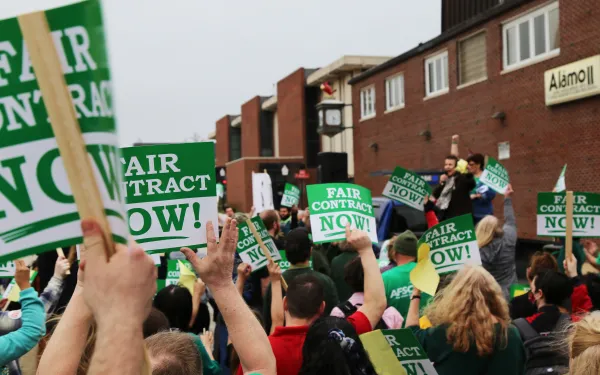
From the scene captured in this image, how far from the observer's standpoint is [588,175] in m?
A: 16.7

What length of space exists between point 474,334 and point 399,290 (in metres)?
1.52

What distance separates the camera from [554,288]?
4590 millimetres

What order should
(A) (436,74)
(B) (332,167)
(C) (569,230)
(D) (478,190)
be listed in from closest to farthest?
(C) (569,230) < (D) (478,190) < (B) (332,167) < (A) (436,74)

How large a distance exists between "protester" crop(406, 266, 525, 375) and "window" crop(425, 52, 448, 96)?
2043cm

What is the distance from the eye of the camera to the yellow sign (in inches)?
635

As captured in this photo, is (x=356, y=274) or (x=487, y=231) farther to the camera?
(x=487, y=231)

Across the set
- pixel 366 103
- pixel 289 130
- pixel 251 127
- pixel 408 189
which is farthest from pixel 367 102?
pixel 251 127

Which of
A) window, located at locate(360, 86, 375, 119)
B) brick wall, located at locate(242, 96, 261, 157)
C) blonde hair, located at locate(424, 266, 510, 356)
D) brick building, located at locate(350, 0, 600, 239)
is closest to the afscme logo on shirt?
blonde hair, located at locate(424, 266, 510, 356)

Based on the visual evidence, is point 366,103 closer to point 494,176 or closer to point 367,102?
point 367,102

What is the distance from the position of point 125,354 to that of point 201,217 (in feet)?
7.63

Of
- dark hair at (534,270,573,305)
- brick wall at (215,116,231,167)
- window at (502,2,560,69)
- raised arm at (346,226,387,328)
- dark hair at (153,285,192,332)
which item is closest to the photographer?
raised arm at (346,226,387,328)

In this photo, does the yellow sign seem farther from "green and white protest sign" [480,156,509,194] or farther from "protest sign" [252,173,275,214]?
"green and white protest sign" [480,156,509,194]

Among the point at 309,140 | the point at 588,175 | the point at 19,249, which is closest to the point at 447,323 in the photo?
the point at 19,249

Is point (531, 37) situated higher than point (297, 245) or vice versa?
point (531, 37)
